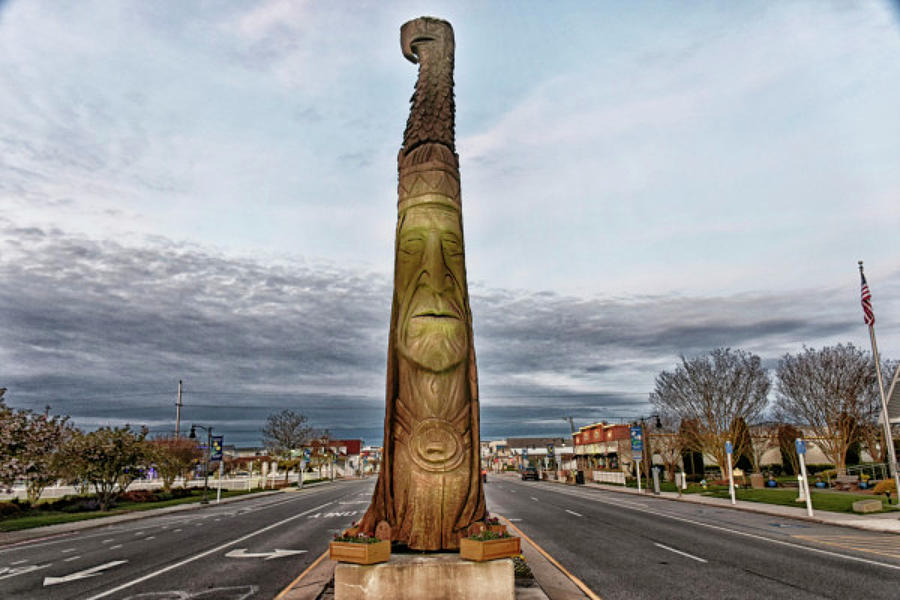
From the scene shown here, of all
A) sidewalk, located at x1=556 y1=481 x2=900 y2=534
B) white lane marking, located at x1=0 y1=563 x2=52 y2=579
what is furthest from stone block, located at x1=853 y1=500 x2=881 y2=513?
white lane marking, located at x1=0 y1=563 x2=52 y2=579

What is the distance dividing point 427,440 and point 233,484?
6062cm

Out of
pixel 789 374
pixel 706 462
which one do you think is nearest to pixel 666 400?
pixel 789 374

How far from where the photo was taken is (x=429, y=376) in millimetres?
9531

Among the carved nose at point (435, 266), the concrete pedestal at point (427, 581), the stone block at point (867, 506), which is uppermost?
the carved nose at point (435, 266)

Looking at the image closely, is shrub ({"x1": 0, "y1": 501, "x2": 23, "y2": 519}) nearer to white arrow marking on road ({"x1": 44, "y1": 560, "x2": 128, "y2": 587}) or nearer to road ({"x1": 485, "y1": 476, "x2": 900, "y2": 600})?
white arrow marking on road ({"x1": 44, "y1": 560, "x2": 128, "y2": 587})

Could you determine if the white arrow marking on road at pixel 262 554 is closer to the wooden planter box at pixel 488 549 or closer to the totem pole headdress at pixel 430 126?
the wooden planter box at pixel 488 549

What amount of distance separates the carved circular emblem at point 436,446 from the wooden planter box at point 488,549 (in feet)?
4.31

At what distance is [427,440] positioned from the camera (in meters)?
9.27

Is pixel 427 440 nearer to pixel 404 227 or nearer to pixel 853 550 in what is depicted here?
pixel 404 227

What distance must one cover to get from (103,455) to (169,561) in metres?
24.1

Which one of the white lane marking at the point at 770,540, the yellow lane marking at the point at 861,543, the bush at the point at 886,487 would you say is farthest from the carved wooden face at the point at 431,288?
the bush at the point at 886,487

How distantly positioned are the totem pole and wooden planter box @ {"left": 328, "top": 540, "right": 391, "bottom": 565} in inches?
28.3

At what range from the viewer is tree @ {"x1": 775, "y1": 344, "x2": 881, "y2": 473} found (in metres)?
43.2

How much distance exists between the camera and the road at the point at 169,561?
38.4ft
